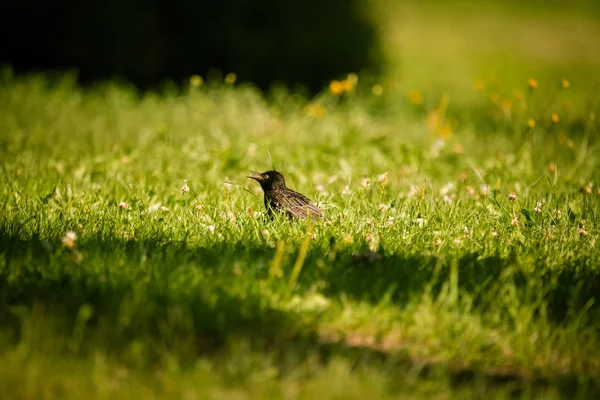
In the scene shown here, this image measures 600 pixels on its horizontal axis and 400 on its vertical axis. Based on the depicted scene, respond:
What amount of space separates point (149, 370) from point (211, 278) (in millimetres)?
675

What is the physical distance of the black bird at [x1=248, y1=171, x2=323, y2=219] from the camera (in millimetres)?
4070

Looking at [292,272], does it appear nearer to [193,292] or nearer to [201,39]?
[193,292]

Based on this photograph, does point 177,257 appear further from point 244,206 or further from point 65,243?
point 244,206

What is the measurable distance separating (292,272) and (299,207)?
860 millimetres

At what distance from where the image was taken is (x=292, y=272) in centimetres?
330

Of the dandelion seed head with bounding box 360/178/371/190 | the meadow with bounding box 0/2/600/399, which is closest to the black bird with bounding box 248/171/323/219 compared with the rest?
the meadow with bounding box 0/2/600/399

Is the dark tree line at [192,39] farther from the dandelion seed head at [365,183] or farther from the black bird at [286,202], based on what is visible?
the black bird at [286,202]

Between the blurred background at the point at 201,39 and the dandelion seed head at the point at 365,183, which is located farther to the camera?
the blurred background at the point at 201,39

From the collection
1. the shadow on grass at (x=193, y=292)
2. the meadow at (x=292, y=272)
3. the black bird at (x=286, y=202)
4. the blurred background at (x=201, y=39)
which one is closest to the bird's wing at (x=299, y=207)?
the black bird at (x=286, y=202)

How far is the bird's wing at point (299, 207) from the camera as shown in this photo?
407 cm

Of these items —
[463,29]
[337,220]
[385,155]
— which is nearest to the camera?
[337,220]

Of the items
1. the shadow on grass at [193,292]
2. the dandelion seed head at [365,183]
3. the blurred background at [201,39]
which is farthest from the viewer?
the blurred background at [201,39]

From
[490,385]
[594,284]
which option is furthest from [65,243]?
[594,284]

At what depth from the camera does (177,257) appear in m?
3.39
